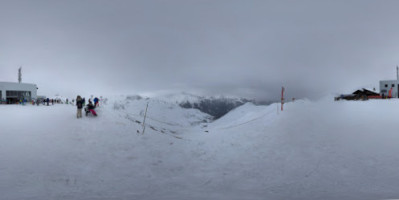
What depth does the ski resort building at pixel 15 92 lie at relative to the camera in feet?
139

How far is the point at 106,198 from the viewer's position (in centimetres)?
966

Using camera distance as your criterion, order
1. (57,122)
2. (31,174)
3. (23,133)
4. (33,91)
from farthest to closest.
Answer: (33,91)
(57,122)
(23,133)
(31,174)

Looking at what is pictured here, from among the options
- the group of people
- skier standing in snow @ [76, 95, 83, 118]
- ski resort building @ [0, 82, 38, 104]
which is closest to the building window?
ski resort building @ [0, 82, 38, 104]

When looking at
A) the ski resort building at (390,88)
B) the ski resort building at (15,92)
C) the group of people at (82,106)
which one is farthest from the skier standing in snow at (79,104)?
the ski resort building at (390,88)

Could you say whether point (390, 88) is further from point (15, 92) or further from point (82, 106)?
point (15, 92)

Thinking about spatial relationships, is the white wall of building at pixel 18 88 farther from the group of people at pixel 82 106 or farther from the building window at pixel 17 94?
the group of people at pixel 82 106

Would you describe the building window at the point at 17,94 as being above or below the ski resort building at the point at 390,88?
below

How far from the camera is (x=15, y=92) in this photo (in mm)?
44125

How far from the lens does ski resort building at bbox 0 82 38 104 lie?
4238 centimetres

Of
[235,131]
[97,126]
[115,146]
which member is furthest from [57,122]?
[235,131]

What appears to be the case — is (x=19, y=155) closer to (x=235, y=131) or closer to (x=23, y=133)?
(x=23, y=133)

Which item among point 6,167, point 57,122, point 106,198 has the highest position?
point 57,122

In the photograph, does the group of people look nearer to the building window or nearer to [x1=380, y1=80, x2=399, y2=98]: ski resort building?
the building window

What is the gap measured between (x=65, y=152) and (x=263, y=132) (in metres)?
16.8
